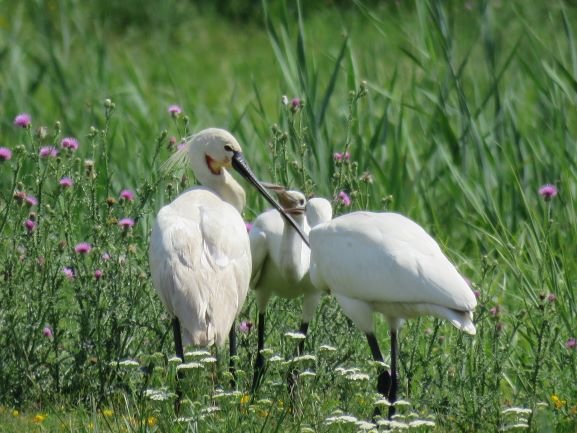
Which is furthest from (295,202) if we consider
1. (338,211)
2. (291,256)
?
(338,211)

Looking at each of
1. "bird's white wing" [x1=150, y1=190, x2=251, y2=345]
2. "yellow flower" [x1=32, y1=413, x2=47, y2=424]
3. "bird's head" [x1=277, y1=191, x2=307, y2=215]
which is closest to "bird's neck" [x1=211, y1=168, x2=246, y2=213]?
"bird's head" [x1=277, y1=191, x2=307, y2=215]

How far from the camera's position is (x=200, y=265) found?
5.27m

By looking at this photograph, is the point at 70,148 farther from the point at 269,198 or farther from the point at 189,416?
the point at 189,416

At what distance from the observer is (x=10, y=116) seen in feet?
26.5

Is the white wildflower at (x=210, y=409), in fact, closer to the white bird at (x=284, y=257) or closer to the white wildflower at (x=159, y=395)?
the white wildflower at (x=159, y=395)

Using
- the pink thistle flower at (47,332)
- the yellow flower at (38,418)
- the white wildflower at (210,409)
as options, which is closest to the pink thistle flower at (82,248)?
the pink thistle flower at (47,332)

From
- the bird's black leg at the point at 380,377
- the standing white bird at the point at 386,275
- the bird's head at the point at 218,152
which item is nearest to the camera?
the standing white bird at the point at 386,275

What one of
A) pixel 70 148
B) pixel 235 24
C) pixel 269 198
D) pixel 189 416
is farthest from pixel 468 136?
pixel 235 24

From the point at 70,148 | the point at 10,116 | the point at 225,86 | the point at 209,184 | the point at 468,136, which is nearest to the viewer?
the point at 70,148

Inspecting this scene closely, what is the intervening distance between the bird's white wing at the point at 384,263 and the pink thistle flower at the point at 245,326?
1.52 feet

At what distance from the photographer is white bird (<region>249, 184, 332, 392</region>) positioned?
564 centimetres

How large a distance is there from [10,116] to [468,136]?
8.49 feet

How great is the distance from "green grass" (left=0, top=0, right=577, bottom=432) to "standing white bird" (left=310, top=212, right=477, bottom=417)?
21 cm

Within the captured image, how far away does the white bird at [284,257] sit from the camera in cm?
564
